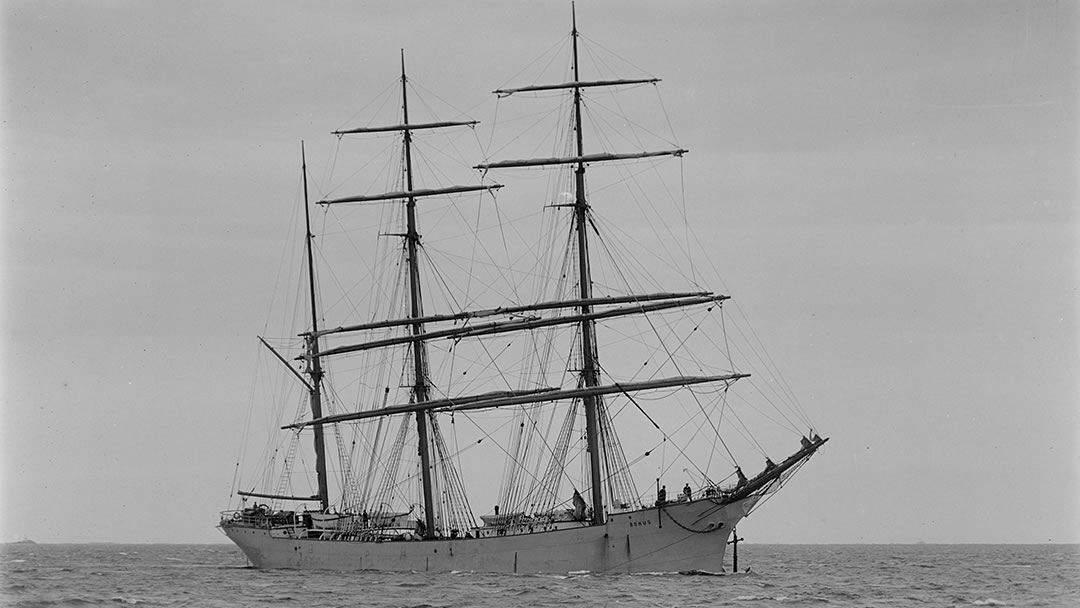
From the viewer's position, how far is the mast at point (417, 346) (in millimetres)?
92250

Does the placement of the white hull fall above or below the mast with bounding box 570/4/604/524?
below

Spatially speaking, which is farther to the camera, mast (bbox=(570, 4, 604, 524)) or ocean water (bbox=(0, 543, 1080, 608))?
mast (bbox=(570, 4, 604, 524))

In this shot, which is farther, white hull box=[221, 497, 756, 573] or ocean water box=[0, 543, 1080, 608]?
white hull box=[221, 497, 756, 573]

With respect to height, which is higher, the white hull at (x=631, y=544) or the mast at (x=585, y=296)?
the mast at (x=585, y=296)

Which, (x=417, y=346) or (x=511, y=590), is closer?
(x=511, y=590)

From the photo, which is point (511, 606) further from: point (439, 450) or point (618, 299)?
point (439, 450)

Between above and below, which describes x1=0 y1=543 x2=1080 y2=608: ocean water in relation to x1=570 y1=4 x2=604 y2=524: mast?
below

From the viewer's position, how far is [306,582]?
82.3 meters

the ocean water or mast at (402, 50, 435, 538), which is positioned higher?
mast at (402, 50, 435, 538)

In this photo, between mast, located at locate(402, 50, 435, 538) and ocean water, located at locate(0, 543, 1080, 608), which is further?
mast, located at locate(402, 50, 435, 538)

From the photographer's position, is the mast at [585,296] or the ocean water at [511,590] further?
the mast at [585,296]

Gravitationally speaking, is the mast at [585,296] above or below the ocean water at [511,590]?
above

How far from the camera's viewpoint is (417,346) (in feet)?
302

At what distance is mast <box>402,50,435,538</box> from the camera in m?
92.2
